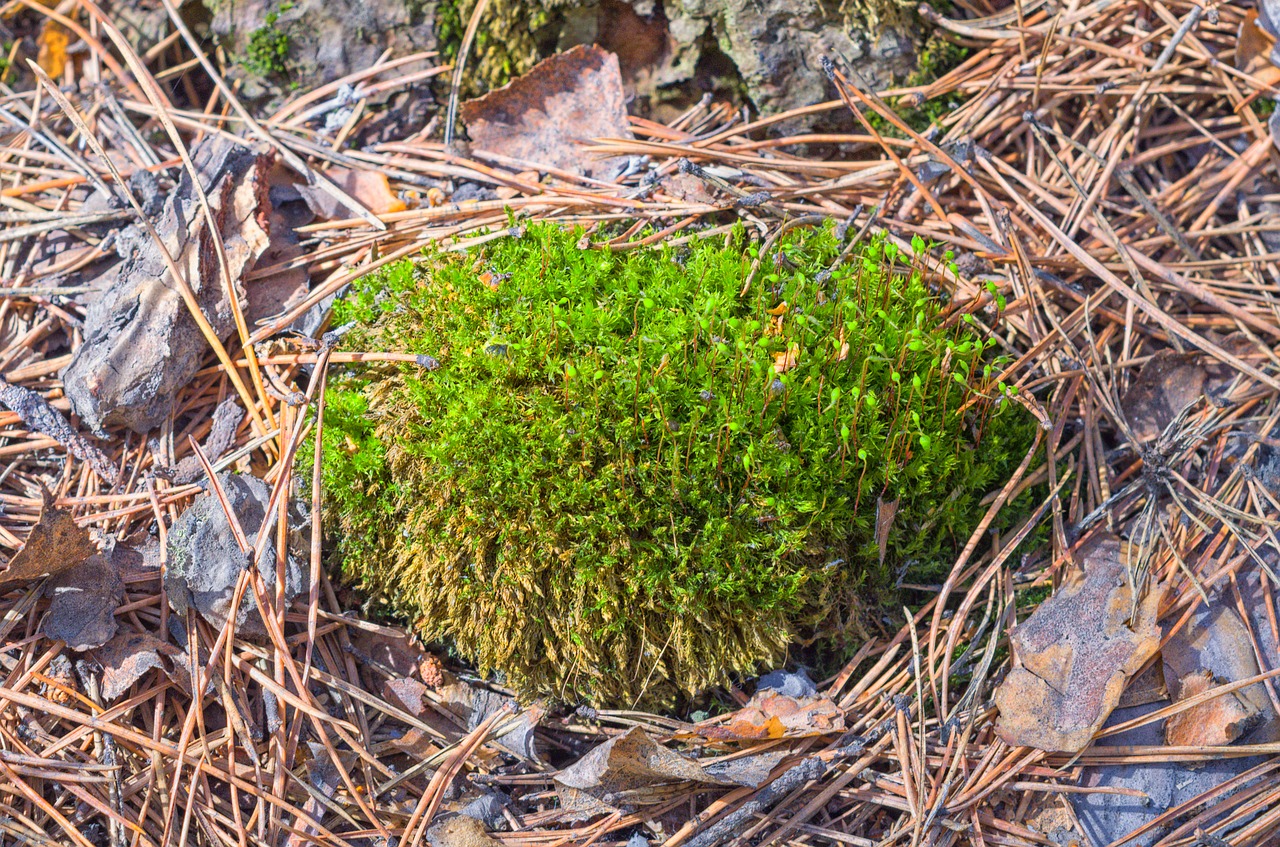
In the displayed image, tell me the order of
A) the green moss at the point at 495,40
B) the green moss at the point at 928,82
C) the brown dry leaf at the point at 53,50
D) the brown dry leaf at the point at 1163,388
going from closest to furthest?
the brown dry leaf at the point at 1163,388
the green moss at the point at 928,82
the green moss at the point at 495,40
the brown dry leaf at the point at 53,50

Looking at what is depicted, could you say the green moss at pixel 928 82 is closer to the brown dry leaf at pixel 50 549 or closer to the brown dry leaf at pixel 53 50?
the brown dry leaf at pixel 50 549

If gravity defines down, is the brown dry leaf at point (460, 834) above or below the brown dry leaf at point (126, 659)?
→ below

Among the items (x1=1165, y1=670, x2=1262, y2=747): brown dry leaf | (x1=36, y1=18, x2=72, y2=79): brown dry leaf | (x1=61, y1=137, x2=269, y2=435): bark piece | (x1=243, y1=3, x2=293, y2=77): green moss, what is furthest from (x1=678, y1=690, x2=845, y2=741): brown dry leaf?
(x1=36, y1=18, x2=72, y2=79): brown dry leaf

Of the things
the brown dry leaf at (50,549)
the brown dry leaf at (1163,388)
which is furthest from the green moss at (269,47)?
the brown dry leaf at (1163,388)

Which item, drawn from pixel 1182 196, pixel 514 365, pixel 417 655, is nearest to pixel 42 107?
pixel 514 365

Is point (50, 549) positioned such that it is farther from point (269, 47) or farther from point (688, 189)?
point (688, 189)

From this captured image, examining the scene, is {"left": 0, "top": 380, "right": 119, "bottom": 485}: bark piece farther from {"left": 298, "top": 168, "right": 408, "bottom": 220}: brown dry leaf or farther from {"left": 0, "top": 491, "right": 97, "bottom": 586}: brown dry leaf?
{"left": 298, "top": 168, "right": 408, "bottom": 220}: brown dry leaf
